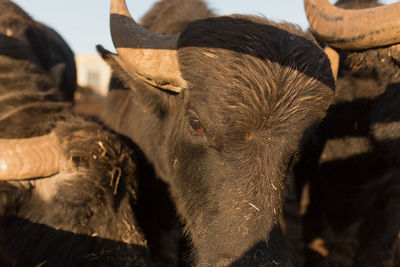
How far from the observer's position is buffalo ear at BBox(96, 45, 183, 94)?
2.45 meters

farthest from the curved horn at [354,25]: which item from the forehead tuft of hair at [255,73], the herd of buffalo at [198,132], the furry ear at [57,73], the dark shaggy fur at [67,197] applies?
the furry ear at [57,73]

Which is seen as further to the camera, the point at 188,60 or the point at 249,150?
the point at 188,60

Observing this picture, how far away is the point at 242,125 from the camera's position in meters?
2.11

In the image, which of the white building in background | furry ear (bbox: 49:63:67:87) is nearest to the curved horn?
furry ear (bbox: 49:63:67:87)

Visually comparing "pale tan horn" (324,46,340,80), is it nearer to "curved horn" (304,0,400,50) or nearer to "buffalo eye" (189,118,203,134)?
"curved horn" (304,0,400,50)

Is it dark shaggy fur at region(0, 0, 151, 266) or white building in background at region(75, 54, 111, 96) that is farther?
white building in background at region(75, 54, 111, 96)

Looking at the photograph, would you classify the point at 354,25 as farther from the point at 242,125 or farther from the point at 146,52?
the point at 146,52

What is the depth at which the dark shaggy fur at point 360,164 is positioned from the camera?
108 inches

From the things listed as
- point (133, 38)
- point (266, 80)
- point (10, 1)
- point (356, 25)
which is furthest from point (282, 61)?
point (10, 1)

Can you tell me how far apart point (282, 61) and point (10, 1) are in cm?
248

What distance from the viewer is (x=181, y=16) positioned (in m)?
3.42

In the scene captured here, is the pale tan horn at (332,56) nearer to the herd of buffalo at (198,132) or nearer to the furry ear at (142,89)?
the herd of buffalo at (198,132)

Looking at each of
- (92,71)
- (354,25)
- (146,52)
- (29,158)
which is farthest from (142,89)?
(92,71)

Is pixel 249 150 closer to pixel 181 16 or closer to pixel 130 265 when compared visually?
pixel 130 265
